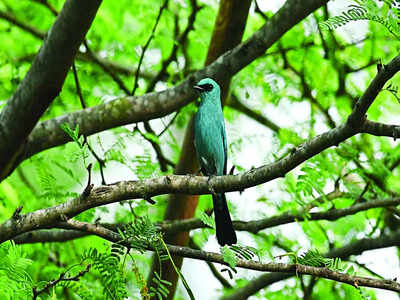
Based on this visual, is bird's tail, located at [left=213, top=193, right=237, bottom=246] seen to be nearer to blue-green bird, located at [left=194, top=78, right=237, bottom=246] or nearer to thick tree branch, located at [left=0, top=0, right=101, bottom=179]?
blue-green bird, located at [left=194, top=78, right=237, bottom=246]

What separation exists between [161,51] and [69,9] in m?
3.26

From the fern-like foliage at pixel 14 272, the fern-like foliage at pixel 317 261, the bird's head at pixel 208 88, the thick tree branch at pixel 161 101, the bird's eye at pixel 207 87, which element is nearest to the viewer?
the fern-like foliage at pixel 14 272

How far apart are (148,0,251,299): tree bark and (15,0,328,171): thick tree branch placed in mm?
574

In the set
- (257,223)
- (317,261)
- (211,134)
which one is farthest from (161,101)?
(317,261)

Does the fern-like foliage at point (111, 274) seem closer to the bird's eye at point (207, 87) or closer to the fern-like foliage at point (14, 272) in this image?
the fern-like foliage at point (14, 272)

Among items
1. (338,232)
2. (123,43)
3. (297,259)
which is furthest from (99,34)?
(297,259)

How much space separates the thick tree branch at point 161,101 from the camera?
4.42 m

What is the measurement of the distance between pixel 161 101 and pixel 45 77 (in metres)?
1.03

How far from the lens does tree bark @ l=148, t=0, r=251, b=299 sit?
5410 mm

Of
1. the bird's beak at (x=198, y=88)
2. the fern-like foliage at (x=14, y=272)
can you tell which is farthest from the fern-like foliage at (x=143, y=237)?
the bird's beak at (x=198, y=88)

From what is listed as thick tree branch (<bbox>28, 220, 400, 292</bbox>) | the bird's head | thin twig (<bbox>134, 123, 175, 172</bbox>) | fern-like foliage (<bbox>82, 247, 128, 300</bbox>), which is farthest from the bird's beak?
fern-like foliage (<bbox>82, 247, 128, 300</bbox>)

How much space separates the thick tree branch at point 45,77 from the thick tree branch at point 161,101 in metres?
0.31

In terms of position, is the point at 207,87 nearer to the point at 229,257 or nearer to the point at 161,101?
the point at 161,101

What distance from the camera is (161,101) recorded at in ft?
15.0
